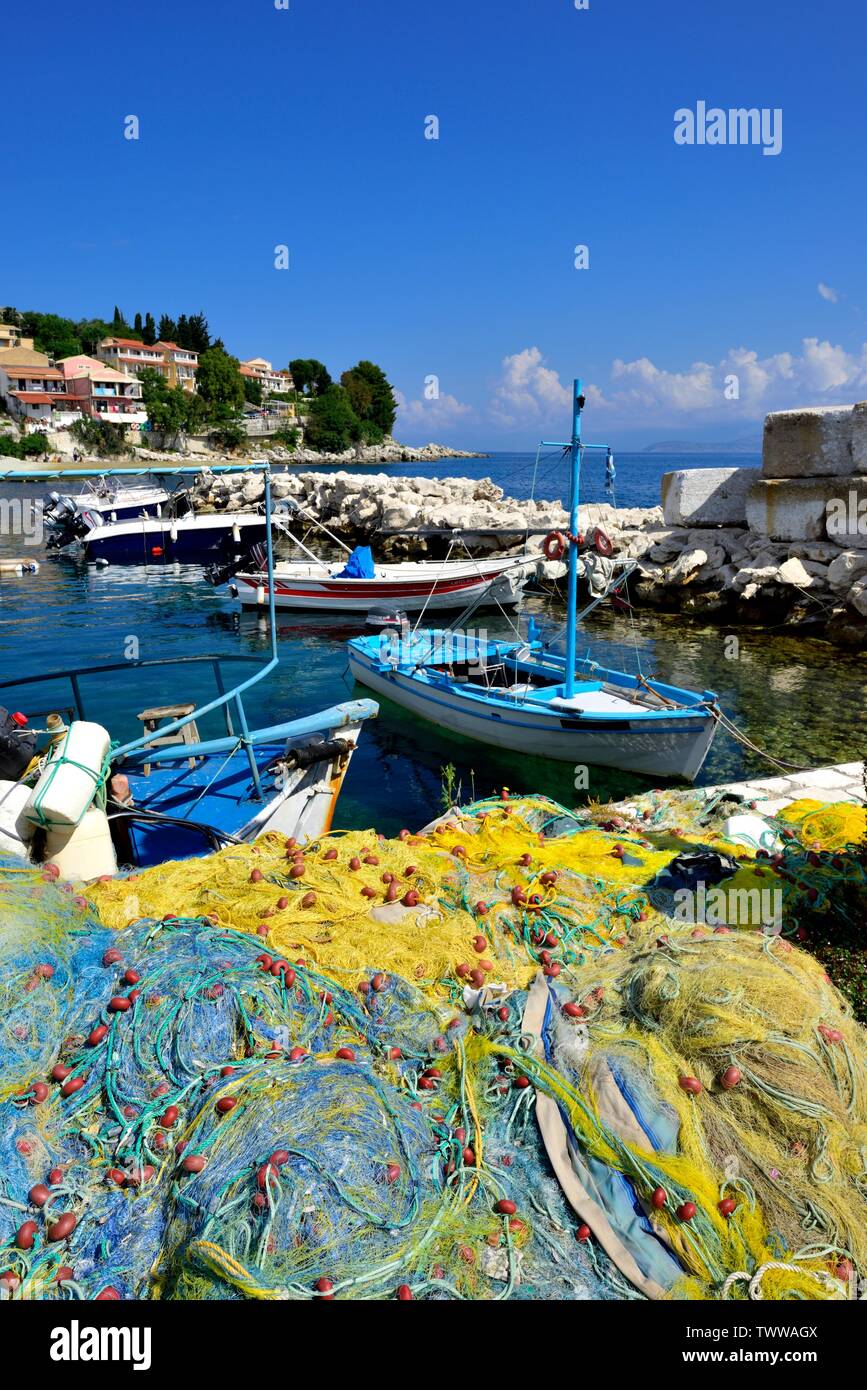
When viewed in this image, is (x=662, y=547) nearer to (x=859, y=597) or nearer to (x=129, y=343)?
(x=859, y=597)

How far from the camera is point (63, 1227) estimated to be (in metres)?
3.23

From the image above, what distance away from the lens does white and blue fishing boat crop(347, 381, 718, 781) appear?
11914mm

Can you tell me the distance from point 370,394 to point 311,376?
39.7ft

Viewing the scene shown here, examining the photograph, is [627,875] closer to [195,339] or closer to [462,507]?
[462,507]

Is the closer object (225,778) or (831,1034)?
(831,1034)

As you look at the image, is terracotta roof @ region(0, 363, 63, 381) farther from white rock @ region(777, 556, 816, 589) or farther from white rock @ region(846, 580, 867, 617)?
white rock @ region(846, 580, 867, 617)

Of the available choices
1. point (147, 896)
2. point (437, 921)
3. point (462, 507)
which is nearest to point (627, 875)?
point (437, 921)

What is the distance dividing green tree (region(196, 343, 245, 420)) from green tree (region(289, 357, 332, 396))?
30803mm

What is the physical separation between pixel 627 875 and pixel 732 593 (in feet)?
58.8

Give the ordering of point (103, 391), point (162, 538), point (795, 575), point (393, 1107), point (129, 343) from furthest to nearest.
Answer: point (129, 343) → point (103, 391) → point (162, 538) → point (795, 575) → point (393, 1107)

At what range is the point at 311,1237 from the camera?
300cm

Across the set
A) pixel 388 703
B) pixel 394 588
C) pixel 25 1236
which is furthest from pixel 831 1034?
pixel 394 588

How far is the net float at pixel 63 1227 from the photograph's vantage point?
3227 mm

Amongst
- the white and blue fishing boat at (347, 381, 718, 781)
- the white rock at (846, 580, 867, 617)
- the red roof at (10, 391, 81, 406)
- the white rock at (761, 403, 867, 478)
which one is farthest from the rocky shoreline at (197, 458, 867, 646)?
the red roof at (10, 391, 81, 406)
